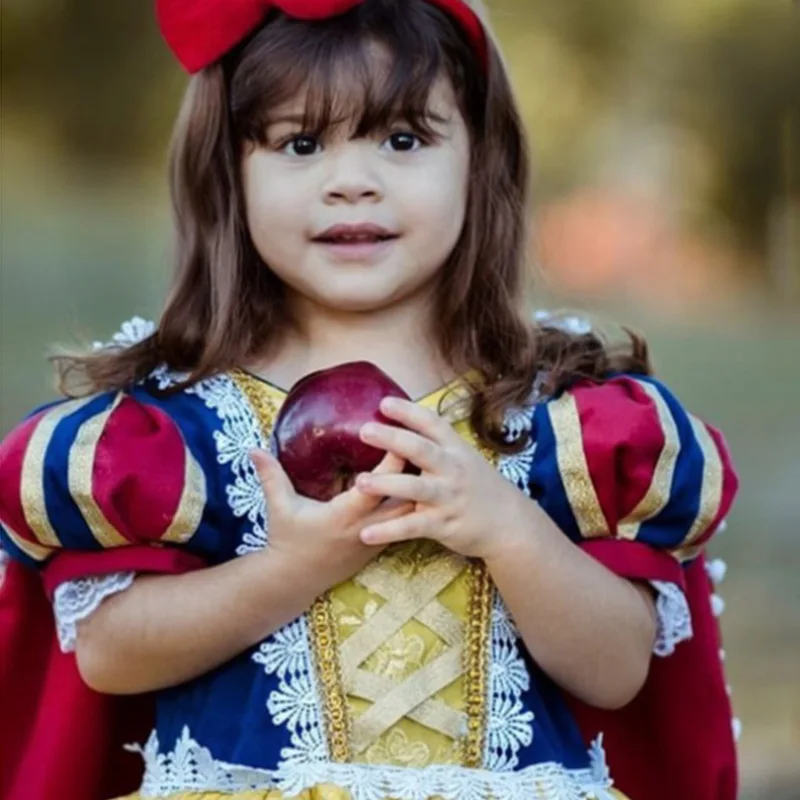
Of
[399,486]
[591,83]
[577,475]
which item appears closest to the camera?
[399,486]

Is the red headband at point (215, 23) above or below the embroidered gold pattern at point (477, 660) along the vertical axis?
above

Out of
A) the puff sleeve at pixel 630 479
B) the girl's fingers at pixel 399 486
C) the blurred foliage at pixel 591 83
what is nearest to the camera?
the girl's fingers at pixel 399 486

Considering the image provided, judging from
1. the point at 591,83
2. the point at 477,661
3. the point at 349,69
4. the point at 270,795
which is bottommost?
the point at 270,795

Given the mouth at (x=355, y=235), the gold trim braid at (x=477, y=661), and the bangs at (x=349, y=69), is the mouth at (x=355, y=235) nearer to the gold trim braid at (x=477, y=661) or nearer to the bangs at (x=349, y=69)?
the bangs at (x=349, y=69)

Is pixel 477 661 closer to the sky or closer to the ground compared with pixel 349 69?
closer to the ground

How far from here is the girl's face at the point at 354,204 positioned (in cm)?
123

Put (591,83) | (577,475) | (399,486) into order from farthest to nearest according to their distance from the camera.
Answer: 1. (591,83)
2. (577,475)
3. (399,486)

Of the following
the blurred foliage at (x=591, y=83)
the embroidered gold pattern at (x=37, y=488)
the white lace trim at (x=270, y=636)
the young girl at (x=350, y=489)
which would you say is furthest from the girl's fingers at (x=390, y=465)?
the blurred foliage at (x=591, y=83)

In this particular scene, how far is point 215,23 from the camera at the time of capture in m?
1.28

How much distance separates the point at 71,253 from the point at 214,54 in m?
1.25

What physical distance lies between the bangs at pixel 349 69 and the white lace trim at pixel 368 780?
0.43 metres

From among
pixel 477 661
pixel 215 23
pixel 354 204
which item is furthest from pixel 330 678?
pixel 215 23

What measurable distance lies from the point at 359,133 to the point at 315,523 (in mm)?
270

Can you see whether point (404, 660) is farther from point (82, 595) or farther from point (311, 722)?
point (82, 595)
